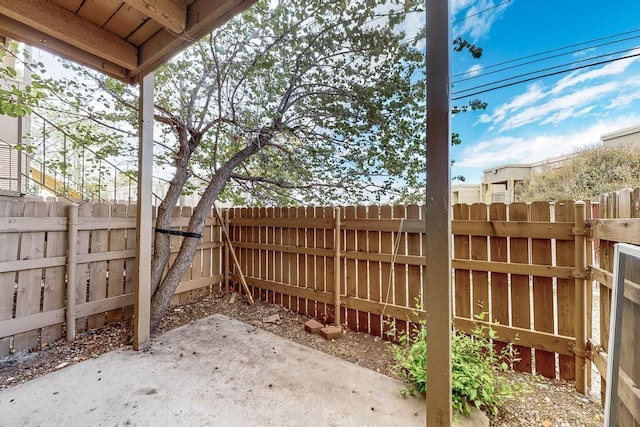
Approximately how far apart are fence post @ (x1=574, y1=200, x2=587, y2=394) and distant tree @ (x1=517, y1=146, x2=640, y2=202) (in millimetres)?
3151

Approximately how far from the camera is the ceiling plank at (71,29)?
1.58 metres

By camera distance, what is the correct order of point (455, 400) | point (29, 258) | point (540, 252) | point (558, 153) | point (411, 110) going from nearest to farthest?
point (455, 400) < point (540, 252) < point (29, 258) < point (411, 110) < point (558, 153)

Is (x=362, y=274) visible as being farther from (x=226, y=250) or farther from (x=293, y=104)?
(x=226, y=250)

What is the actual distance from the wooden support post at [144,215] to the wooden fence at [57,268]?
78 centimetres

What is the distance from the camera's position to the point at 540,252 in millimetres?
2025

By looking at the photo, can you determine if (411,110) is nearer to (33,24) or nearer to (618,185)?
(33,24)

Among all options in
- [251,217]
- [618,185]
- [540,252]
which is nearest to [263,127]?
[251,217]

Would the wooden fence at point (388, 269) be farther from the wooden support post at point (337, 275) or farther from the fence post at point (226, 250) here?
the fence post at point (226, 250)

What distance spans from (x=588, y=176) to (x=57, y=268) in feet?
25.1

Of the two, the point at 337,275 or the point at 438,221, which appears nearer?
the point at 438,221

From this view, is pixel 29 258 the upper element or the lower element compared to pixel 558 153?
lower

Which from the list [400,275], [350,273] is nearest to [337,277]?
[350,273]

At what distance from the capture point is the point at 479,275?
7.33 ft

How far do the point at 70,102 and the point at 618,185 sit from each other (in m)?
7.68
